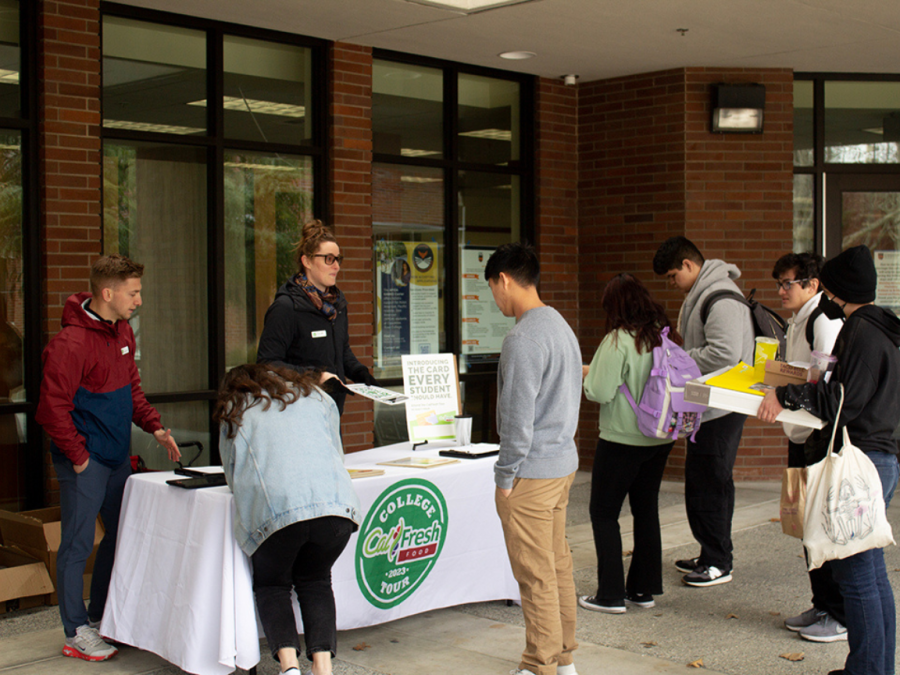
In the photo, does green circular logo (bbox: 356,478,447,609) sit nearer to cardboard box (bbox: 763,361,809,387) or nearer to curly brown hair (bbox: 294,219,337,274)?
curly brown hair (bbox: 294,219,337,274)

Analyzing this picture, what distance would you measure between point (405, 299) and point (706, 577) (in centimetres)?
378

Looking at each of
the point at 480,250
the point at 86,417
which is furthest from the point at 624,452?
the point at 480,250

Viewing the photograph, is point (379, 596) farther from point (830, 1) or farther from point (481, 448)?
point (830, 1)

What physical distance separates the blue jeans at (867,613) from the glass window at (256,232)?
4.79 meters

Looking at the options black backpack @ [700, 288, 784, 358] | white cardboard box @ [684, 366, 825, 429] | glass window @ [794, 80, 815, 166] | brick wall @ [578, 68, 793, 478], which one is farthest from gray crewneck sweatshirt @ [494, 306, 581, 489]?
glass window @ [794, 80, 815, 166]

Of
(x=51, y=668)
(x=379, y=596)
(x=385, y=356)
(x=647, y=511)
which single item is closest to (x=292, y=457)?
(x=379, y=596)

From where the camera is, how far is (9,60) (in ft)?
20.1

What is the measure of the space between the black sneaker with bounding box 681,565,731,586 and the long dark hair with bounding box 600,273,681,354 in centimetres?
155

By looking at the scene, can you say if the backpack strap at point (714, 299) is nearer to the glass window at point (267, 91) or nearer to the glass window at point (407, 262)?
the glass window at point (407, 262)

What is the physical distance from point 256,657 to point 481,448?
179 centimetres

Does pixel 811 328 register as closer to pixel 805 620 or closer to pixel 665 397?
pixel 665 397

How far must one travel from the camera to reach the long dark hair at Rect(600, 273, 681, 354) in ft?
15.4

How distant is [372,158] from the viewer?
799 centimetres

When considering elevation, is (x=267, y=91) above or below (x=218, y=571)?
above
